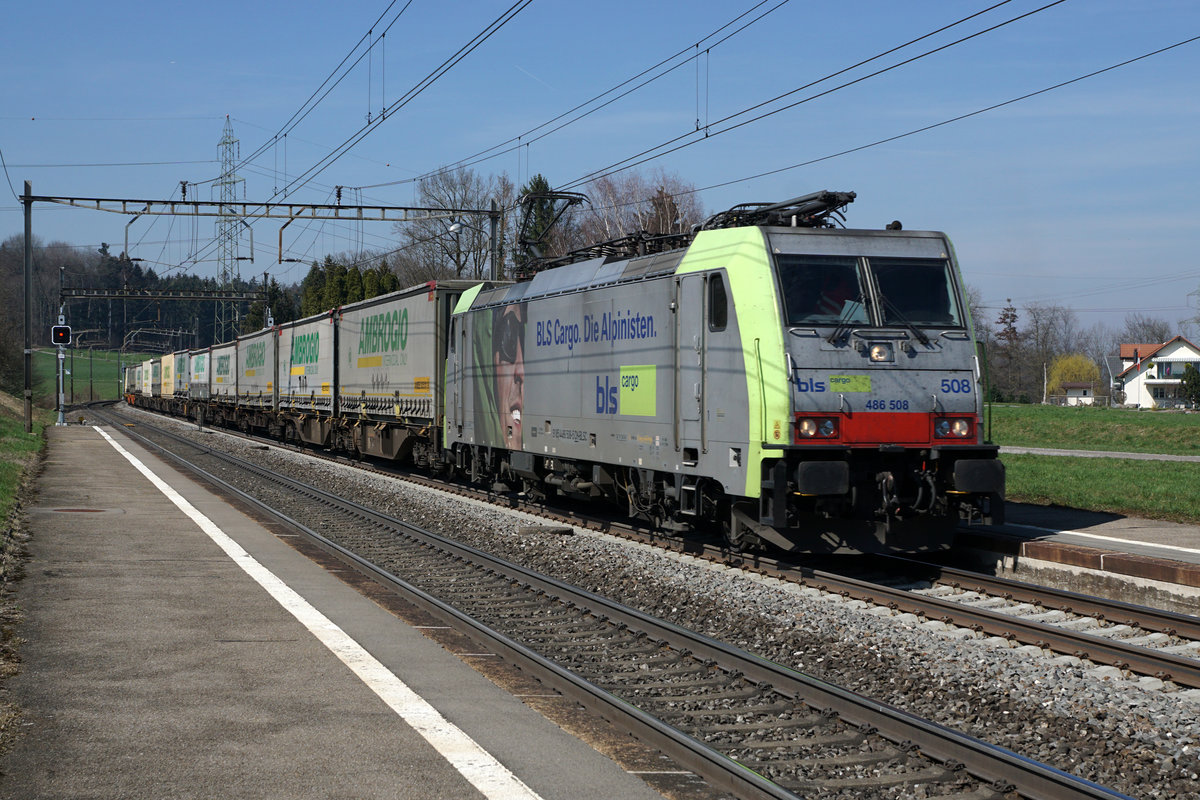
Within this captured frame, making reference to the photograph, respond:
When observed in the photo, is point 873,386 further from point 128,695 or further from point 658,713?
point 128,695

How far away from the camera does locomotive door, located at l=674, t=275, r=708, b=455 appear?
1190cm

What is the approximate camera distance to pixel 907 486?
36.8 ft

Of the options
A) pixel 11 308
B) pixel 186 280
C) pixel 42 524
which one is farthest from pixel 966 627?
pixel 186 280

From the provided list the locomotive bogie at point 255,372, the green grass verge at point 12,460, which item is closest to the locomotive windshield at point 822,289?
the green grass verge at point 12,460

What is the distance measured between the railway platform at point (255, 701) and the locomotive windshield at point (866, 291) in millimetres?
4968

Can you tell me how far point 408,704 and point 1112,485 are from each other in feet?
49.6

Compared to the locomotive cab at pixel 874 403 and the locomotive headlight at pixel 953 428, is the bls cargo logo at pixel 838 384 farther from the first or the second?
the locomotive headlight at pixel 953 428

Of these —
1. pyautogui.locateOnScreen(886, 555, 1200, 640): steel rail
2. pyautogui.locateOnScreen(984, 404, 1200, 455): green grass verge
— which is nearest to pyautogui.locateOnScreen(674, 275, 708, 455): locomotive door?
pyautogui.locateOnScreen(886, 555, 1200, 640): steel rail

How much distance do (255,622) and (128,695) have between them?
2.24 metres

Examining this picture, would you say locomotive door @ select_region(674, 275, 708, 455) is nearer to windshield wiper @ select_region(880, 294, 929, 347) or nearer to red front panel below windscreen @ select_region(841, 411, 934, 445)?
red front panel below windscreen @ select_region(841, 411, 934, 445)

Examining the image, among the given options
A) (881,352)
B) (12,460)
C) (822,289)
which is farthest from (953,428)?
(12,460)

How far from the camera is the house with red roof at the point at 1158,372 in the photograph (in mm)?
100188

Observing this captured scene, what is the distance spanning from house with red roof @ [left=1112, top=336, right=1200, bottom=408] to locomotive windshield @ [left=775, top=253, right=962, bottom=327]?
9519cm

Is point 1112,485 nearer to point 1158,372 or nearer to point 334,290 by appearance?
point 334,290
